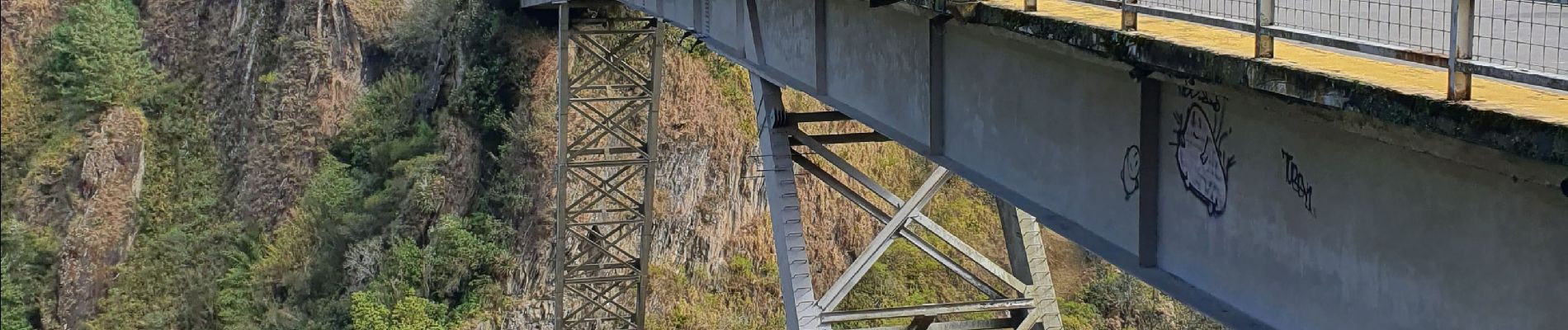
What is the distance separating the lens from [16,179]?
142ft

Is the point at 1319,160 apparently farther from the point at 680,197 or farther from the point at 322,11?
the point at 322,11

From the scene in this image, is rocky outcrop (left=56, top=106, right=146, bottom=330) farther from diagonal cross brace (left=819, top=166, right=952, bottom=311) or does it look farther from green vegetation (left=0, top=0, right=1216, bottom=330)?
diagonal cross brace (left=819, top=166, right=952, bottom=311)

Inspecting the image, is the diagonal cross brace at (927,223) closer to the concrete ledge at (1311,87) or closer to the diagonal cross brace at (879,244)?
the diagonal cross brace at (879,244)

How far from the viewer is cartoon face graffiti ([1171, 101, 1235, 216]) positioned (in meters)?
5.56

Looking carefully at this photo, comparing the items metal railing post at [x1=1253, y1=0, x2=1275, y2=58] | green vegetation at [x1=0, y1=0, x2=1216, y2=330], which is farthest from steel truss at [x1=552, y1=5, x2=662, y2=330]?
metal railing post at [x1=1253, y1=0, x2=1275, y2=58]

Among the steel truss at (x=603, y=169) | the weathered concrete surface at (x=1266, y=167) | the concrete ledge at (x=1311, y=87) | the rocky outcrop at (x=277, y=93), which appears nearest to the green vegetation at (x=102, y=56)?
the rocky outcrop at (x=277, y=93)

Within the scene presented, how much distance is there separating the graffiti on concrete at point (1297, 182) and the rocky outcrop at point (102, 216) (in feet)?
119

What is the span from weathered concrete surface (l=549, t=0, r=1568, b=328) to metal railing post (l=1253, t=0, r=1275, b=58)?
0.29ft

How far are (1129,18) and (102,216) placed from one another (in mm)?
36425

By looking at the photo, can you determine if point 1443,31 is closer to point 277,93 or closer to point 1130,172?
point 1130,172

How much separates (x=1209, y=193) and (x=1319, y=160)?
0.71 m

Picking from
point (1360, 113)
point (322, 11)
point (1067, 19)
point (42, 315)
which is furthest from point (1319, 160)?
point (42, 315)

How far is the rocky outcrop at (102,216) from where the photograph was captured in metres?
38.2

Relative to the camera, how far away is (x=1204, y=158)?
569 cm
